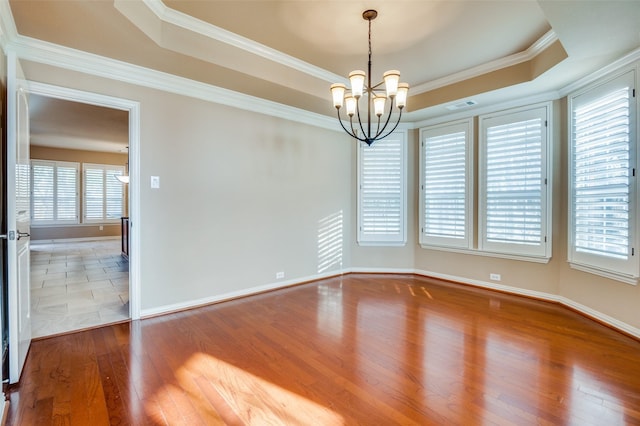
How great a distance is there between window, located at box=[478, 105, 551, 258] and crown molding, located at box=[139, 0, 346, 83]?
7.78 ft

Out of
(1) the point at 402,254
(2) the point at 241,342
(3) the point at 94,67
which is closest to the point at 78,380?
(2) the point at 241,342

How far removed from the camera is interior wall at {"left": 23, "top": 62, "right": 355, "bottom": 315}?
10.9 feet

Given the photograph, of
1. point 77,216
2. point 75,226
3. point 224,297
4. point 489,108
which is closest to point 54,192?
point 77,216

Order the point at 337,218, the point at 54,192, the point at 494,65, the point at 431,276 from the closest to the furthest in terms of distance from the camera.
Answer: the point at 494,65
the point at 431,276
the point at 337,218
the point at 54,192

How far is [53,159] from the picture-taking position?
28.4 ft

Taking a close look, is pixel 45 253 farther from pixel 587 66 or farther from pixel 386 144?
pixel 587 66

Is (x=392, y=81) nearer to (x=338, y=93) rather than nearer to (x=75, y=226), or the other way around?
(x=338, y=93)

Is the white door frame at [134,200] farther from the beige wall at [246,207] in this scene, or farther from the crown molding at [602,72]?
the crown molding at [602,72]

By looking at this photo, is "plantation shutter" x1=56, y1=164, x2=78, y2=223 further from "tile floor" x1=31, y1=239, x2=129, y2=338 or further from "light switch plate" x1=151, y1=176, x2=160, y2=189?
"light switch plate" x1=151, y1=176, x2=160, y2=189

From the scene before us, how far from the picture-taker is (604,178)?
320cm

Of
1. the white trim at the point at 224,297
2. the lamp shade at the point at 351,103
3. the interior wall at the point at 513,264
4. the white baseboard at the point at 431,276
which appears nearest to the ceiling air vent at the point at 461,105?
the interior wall at the point at 513,264

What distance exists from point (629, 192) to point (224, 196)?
4.13 m

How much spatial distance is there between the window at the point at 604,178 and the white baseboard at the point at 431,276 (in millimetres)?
494

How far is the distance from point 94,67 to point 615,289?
5432 millimetres
